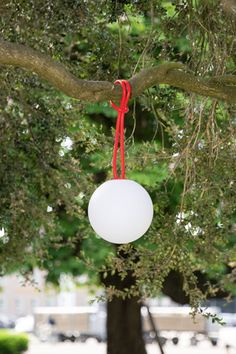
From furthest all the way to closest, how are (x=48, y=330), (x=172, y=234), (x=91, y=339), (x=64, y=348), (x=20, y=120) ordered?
1. (x=48, y=330)
2. (x=91, y=339)
3. (x=64, y=348)
4. (x=20, y=120)
5. (x=172, y=234)

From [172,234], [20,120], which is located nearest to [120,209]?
[172,234]

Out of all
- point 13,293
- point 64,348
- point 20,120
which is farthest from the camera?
point 13,293

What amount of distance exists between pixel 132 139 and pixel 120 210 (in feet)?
8.23

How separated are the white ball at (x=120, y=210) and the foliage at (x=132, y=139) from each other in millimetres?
1570

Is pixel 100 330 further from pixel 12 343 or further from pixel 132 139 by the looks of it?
pixel 132 139

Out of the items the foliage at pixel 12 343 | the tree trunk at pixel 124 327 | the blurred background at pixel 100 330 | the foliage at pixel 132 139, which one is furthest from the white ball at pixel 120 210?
the foliage at pixel 12 343

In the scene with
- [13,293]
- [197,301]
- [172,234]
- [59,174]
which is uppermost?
[13,293]

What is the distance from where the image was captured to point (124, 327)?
503 inches

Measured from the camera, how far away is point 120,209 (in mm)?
3465

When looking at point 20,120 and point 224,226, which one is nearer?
point 224,226

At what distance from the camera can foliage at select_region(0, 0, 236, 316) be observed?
5.68 meters

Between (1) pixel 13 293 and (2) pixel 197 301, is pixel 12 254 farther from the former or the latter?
(1) pixel 13 293

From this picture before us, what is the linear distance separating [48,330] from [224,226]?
24.3 meters

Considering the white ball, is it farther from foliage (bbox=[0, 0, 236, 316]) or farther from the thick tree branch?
foliage (bbox=[0, 0, 236, 316])
